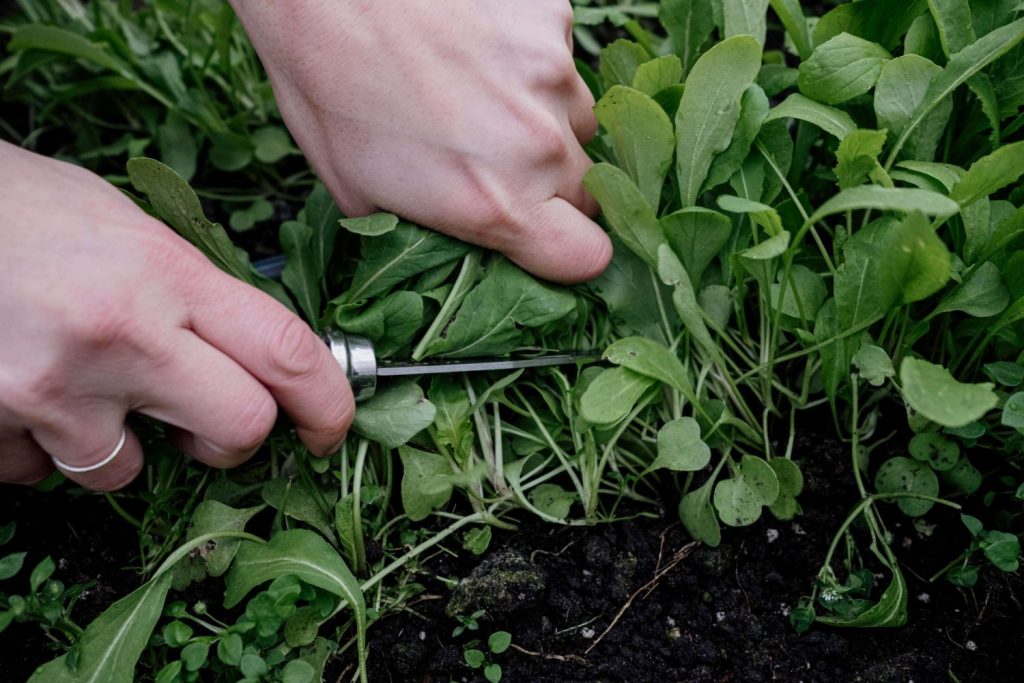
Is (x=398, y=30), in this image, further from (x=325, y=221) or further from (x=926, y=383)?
(x=926, y=383)

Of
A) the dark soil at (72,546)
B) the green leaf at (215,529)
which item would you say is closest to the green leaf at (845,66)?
the green leaf at (215,529)

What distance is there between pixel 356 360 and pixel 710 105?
46 centimetres

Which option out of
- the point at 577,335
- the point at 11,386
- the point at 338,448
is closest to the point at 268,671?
Result: the point at 338,448

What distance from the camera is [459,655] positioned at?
917 mm

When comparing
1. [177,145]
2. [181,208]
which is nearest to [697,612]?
[181,208]

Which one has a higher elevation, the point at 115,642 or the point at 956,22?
the point at 956,22

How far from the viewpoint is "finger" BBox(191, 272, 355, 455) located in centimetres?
79

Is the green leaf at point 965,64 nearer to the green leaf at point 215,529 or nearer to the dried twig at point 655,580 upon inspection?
the dried twig at point 655,580

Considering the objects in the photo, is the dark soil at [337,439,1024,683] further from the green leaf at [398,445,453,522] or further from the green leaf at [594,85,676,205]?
the green leaf at [594,85,676,205]

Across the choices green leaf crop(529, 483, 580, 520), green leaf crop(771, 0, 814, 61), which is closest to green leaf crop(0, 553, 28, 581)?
green leaf crop(529, 483, 580, 520)

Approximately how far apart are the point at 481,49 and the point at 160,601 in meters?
0.64

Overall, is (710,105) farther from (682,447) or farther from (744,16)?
(682,447)

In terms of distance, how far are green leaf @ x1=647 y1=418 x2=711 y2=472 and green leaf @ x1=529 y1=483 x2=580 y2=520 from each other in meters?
0.11

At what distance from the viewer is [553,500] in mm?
999
